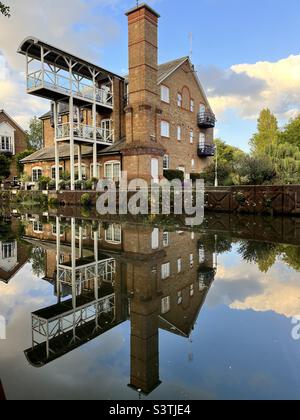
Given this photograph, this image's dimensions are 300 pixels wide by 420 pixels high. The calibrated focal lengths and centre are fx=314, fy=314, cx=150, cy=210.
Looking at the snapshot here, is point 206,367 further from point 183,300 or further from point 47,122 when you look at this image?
point 47,122

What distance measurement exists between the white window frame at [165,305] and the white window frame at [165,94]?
23454mm

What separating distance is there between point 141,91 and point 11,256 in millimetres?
18380

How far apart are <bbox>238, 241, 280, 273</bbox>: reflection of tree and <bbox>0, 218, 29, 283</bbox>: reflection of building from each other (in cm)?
492

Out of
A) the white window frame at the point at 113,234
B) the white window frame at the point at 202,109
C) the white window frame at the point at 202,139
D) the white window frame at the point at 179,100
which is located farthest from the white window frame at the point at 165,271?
the white window frame at the point at 202,109

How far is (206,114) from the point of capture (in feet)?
102

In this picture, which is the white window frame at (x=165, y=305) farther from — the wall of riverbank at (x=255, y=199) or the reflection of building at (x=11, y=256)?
the wall of riverbank at (x=255, y=199)

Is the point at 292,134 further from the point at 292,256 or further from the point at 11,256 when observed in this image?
the point at 11,256

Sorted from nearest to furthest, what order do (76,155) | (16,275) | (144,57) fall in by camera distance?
(16,275)
(144,57)
(76,155)

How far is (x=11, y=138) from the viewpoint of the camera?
43938 mm

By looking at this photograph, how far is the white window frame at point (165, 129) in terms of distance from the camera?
2561 centimetres
